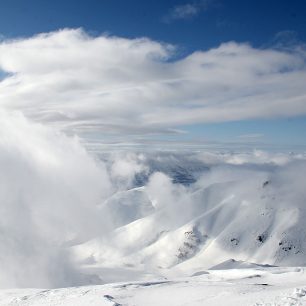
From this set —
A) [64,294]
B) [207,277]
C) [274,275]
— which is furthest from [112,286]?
[274,275]

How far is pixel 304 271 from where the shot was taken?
87.8 meters

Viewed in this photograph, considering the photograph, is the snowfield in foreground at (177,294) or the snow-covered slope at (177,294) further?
the snowfield in foreground at (177,294)

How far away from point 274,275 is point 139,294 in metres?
33.5

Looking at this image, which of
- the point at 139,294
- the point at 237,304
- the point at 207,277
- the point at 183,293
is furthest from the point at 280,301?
the point at 207,277

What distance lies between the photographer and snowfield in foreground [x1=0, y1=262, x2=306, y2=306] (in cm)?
6031

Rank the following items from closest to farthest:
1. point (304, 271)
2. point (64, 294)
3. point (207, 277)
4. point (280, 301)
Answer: point (280, 301)
point (64, 294)
point (304, 271)
point (207, 277)

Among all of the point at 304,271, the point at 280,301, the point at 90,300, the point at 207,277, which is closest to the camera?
the point at 280,301

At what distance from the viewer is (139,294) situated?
2901 inches

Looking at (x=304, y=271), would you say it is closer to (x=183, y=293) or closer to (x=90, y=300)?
(x=183, y=293)

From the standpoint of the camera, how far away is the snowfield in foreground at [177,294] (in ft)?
198

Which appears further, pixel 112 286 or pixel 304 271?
pixel 304 271

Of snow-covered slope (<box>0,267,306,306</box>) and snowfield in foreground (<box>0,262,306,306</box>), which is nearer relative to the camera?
snow-covered slope (<box>0,267,306,306</box>)

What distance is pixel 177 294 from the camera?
7081cm

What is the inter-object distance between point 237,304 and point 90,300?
2565cm
